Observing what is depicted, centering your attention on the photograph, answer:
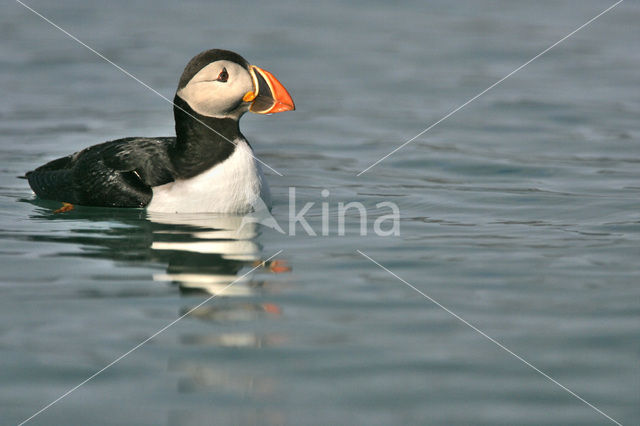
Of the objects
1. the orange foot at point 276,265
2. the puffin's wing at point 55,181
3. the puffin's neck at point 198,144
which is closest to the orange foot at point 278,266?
the orange foot at point 276,265

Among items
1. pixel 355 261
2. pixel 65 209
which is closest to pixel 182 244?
pixel 355 261

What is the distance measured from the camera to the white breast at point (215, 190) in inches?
252

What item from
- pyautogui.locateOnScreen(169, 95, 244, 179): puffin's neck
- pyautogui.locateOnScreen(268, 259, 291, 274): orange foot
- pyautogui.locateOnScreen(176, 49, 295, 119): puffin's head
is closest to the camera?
pyautogui.locateOnScreen(268, 259, 291, 274): orange foot

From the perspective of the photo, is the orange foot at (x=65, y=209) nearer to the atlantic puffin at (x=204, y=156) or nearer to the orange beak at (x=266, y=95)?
the atlantic puffin at (x=204, y=156)

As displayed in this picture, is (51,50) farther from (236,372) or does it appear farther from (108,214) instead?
(236,372)

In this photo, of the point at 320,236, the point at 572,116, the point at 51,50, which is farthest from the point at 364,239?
the point at 51,50

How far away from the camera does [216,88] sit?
6336 mm

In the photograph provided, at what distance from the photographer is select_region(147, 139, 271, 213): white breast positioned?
6402 mm

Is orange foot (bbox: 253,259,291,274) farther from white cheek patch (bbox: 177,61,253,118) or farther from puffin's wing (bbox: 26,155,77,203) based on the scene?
puffin's wing (bbox: 26,155,77,203)

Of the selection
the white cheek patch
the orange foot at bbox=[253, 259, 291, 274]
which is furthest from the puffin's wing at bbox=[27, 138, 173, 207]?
the orange foot at bbox=[253, 259, 291, 274]

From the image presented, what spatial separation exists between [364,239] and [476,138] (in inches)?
128

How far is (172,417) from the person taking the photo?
3684mm

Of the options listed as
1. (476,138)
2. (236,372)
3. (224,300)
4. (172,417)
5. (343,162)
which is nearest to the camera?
(172,417)

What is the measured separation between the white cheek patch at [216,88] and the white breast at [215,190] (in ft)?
1.11
